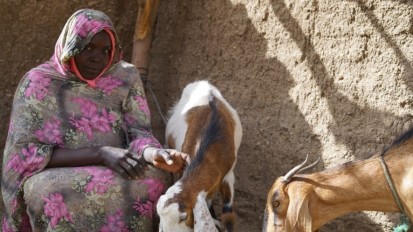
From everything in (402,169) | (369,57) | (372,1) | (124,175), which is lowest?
(402,169)

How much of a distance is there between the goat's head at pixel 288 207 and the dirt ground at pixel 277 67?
95 centimetres

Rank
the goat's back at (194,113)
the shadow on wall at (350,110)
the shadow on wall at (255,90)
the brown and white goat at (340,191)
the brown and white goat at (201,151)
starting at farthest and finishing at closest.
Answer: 1. the goat's back at (194,113)
2. the shadow on wall at (255,90)
3. the shadow on wall at (350,110)
4. the brown and white goat at (201,151)
5. the brown and white goat at (340,191)

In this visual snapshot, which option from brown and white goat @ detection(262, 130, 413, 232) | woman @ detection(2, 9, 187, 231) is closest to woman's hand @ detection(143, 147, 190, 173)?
woman @ detection(2, 9, 187, 231)

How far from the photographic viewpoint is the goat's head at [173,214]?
14.5 ft

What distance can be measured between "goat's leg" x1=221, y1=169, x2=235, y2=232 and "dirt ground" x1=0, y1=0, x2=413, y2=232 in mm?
610

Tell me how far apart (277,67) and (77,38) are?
173cm

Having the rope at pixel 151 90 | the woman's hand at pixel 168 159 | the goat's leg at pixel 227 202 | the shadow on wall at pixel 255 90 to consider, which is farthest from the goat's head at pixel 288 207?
the rope at pixel 151 90

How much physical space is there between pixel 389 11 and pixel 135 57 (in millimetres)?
2614

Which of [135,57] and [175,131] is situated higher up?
[135,57]

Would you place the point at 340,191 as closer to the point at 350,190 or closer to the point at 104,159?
the point at 350,190

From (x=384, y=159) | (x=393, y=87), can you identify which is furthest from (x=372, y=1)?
(x=384, y=159)

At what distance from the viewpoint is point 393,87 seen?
4.93 metres

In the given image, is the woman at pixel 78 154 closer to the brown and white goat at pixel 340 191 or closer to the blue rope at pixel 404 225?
the brown and white goat at pixel 340 191

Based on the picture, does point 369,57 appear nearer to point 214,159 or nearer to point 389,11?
point 389,11
